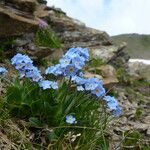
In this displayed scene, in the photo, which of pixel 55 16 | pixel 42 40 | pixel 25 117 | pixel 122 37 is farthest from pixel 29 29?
pixel 122 37

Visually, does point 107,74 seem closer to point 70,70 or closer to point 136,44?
point 70,70

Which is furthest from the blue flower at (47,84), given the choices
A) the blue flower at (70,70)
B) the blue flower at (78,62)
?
the blue flower at (78,62)

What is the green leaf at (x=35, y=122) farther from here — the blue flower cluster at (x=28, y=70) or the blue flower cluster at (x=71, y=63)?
the blue flower cluster at (x=71, y=63)

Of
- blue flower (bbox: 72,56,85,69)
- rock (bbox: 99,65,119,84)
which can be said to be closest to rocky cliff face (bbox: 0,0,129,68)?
rock (bbox: 99,65,119,84)

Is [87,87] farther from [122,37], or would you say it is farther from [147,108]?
[122,37]

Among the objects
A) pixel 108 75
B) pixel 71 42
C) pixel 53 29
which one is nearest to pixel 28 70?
pixel 108 75

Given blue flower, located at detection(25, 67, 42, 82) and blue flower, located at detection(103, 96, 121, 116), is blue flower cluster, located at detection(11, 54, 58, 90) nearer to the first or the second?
blue flower, located at detection(25, 67, 42, 82)
